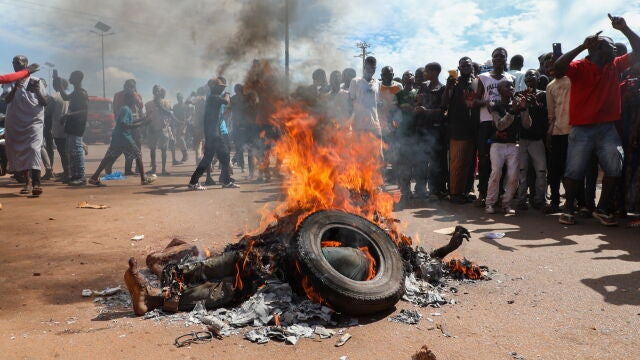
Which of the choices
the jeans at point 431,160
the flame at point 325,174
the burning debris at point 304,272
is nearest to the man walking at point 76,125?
the flame at point 325,174

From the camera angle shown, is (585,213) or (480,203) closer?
(585,213)

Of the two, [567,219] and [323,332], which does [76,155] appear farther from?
[567,219]

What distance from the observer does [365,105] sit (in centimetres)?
930

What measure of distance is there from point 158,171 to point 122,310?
1210 centimetres

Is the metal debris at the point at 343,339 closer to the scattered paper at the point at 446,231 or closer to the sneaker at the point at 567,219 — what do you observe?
the scattered paper at the point at 446,231

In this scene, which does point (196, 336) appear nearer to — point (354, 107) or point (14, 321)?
point (14, 321)

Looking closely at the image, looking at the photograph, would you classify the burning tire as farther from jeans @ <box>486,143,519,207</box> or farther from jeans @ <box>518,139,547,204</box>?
jeans @ <box>518,139,547,204</box>

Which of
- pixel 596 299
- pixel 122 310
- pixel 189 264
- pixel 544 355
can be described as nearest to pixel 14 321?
pixel 122 310

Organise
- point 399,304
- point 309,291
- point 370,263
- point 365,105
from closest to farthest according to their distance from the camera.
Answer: point 309,291
point 399,304
point 370,263
point 365,105

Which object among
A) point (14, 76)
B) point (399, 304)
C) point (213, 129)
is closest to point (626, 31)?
point (399, 304)

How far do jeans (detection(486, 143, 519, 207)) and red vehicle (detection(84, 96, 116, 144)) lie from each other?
88.9 feet

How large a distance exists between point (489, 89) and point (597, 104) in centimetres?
180

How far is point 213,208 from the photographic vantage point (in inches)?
333

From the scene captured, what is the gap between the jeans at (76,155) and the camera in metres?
11.3
